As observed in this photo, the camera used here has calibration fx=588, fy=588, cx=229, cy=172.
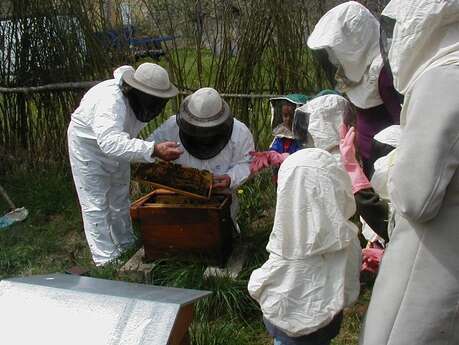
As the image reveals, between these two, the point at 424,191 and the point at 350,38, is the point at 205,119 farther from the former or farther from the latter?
the point at 424,191

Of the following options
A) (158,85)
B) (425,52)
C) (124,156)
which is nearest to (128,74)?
(158,85)

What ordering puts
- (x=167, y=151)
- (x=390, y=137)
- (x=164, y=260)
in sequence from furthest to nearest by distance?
(x=164, y=260) → (x=167, y=151) → (x=390, y=137)

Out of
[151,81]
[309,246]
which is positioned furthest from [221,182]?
[309,246]

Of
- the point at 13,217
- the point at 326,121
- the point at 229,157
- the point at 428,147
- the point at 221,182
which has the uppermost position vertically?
the point at 428,147

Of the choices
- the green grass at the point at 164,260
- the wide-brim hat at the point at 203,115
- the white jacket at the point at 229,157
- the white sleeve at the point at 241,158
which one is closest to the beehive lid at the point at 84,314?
the green grass at the point at 164,260

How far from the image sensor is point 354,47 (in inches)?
143

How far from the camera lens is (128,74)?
14.7 feet

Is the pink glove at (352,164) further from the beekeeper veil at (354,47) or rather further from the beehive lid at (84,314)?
the beehive lid at (84,314)

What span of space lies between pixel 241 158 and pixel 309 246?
84.9 inches

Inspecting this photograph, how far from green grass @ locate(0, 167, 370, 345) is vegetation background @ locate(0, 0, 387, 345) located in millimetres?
16

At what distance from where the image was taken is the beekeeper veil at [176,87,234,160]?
411 cm

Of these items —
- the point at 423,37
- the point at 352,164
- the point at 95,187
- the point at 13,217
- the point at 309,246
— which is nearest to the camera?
the point at 423,37

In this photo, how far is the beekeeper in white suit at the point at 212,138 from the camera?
4.13m

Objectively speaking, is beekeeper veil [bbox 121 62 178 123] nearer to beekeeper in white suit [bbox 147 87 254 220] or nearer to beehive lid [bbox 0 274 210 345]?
beekeeper in white suit [bbox 147 87 254 220]
